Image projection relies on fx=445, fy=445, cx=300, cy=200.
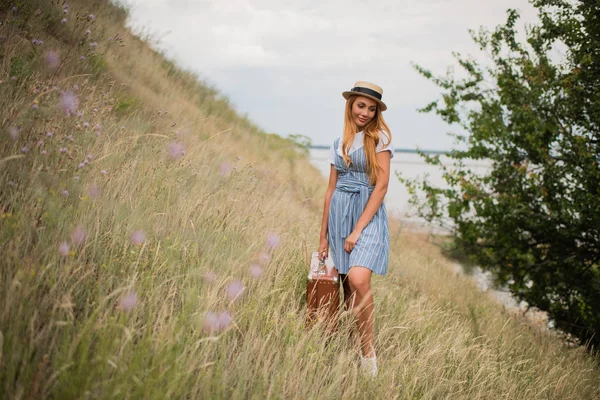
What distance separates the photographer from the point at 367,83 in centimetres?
343

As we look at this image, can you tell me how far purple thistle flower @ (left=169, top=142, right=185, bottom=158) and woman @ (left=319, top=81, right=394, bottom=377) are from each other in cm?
195

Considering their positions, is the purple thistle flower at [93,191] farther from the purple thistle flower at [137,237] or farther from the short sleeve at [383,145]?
the short sleeve at [383,145]

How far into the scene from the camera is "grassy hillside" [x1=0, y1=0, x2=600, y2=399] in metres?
1.90

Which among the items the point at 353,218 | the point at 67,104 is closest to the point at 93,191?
the point at 67,104

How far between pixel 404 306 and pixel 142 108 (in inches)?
178

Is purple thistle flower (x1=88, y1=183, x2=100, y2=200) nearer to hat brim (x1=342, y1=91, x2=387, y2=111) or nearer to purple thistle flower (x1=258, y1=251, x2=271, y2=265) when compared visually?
purple thistle flower (x1=258, y1=251, x2=271, y2=265)

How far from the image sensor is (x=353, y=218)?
133 inches

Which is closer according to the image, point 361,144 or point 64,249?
point 64,249

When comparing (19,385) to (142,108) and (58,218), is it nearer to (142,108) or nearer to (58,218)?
(58,218)

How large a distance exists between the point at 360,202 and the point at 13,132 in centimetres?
234

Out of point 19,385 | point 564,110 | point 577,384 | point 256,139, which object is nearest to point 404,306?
point 577,384

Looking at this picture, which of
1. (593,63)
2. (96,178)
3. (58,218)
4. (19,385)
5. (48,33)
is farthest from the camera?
→ (593,63)

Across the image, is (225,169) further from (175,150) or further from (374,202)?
(374,202)

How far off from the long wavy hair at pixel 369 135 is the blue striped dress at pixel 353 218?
49 mm
